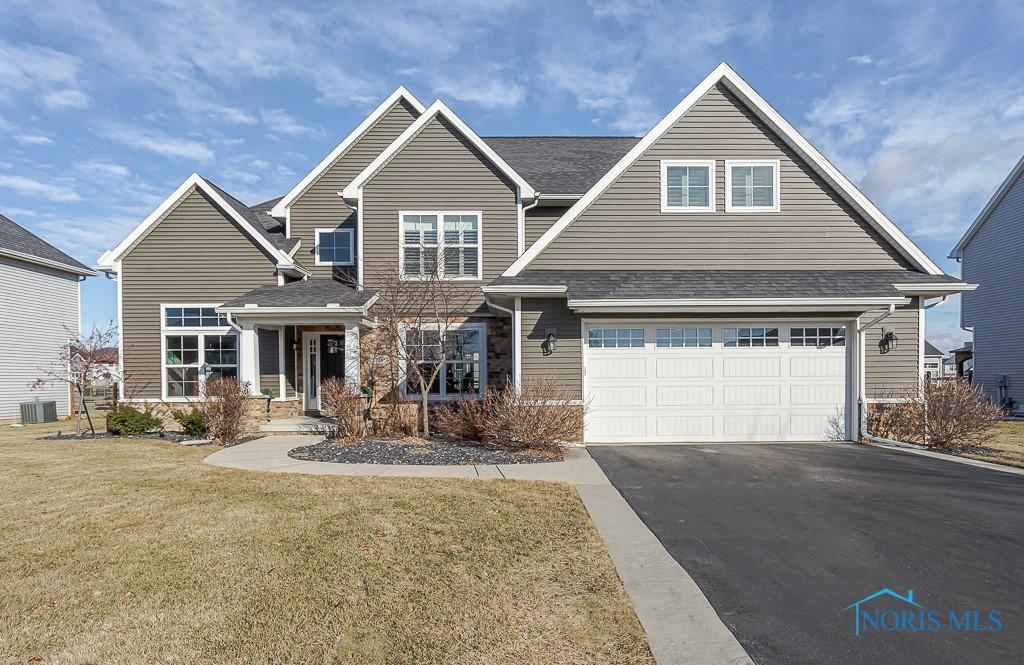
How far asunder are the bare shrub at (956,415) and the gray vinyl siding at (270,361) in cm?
1566

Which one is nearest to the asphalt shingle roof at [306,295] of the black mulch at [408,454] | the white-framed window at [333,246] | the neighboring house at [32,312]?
the white-framed window at [333,246]

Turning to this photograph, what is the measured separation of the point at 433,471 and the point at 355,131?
11865 mm

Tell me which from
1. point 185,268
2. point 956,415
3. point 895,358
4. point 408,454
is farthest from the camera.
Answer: point 185,268

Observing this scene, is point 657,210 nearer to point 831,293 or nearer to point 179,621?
point 831,293

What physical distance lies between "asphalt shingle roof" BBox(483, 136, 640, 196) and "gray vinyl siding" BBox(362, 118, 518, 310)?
150 centimetres

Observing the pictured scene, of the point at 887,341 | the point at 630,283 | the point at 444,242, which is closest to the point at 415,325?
the point at 444,242

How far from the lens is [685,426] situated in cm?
1120

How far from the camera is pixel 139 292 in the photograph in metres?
14.8

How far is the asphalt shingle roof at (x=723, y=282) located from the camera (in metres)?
10.6

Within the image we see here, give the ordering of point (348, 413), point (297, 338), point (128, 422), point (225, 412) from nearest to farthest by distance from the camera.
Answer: point (348, 413) → point (225, 412) → point (128, 422) → point (297, 338)

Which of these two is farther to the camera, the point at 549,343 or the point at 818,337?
the point at 818,337

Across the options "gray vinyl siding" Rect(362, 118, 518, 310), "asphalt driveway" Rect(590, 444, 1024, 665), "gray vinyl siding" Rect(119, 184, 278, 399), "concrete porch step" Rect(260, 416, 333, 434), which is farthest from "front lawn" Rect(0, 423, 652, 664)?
"gray vinyl siding" Rect(119, 184, 278, 399)

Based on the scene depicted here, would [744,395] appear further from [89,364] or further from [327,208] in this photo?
[89,364]

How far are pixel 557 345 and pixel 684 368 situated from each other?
278 cm
